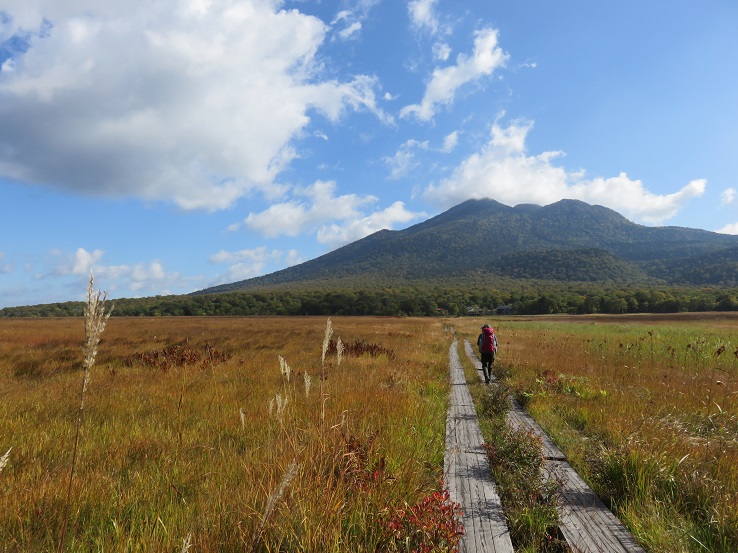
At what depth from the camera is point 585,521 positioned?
321 cm

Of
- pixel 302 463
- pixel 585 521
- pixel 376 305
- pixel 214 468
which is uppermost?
pixel 302 463

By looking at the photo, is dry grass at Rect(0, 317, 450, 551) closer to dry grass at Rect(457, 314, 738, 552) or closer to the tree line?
dry grass at Rect(457, 314, 738, 552)

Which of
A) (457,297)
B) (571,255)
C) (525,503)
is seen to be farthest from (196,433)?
(571,255)

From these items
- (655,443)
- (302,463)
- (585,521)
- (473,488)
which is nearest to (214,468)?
(302,463)

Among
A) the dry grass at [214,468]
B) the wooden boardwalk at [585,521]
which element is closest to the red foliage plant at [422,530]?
the dry grass at [214,468]

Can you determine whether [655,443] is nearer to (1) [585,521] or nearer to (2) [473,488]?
(1) [585,521]

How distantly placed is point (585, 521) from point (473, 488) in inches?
38.6

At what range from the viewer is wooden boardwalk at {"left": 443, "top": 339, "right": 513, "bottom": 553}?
284cm

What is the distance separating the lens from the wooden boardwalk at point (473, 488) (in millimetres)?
2840

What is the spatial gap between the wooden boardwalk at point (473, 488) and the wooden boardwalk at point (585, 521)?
541 mm

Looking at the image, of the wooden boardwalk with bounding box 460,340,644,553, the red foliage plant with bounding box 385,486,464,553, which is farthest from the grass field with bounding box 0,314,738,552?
the wooden boardwalk with bounding box 460,340,644,553

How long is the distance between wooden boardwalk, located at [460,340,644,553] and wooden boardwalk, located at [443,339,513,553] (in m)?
0.54

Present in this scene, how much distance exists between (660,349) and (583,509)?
49.3ft

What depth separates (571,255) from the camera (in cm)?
18538
